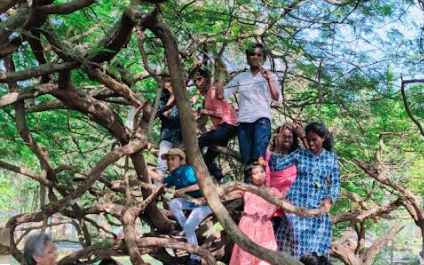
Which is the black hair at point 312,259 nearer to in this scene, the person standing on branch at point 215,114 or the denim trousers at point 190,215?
the denim trousers at point 190,215

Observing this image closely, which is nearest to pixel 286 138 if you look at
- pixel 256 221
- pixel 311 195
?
pixel 311 195

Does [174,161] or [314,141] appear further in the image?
[174,161]

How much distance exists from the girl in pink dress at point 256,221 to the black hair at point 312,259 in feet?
0.91

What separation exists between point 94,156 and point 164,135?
476cm

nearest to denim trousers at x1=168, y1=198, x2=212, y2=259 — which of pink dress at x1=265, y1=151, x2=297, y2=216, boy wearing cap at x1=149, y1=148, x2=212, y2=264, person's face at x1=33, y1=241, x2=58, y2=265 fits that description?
boy wearing cap at x1=149, y1=148, x2=212, y2=264

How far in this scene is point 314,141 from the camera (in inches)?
209

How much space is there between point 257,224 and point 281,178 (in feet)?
1.50

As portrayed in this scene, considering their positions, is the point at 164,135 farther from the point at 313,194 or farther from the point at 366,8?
the point at 366,8

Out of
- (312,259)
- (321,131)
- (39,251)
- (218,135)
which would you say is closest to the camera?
(39,251)

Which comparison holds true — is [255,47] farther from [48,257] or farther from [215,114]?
[48,257]

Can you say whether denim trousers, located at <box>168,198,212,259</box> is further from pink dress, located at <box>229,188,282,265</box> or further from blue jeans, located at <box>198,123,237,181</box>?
blue jeans, located at <box>198,123,237,181</box>

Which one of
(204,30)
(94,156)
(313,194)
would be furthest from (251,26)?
(94,156)

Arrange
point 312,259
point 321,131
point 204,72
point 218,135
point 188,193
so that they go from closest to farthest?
point 312,259
point 321,131
point 188,193
point 204,72
point 218,135

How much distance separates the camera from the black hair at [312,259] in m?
5.03
